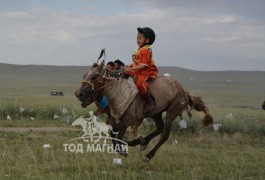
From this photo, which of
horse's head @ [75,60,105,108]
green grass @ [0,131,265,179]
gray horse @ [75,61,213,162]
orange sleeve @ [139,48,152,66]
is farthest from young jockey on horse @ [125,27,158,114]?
green grass @ [0,131,265,179]

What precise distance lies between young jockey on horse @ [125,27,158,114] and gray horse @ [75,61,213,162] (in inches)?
5.6

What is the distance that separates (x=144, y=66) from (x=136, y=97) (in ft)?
1.91

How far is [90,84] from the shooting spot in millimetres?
8328

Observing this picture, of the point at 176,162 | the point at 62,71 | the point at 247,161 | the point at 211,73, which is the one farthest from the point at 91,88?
the point at 211,73

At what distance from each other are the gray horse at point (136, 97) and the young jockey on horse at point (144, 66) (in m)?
0.14

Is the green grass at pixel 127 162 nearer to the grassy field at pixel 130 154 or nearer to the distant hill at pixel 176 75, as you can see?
the grassy field at pixel 130 154

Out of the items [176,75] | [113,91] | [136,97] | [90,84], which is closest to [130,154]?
[136,97]

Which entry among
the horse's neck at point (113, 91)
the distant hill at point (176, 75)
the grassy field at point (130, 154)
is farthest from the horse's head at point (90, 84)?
the distant hill at point (176, 75)

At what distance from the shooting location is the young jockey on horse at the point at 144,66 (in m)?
8.91

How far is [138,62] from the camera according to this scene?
29.8ft

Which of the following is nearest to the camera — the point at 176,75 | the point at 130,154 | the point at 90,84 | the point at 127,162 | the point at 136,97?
the point at 90,84

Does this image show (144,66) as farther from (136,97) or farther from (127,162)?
(127,162)

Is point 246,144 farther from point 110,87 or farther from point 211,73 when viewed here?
point 211,73

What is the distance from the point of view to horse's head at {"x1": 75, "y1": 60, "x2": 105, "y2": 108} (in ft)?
27.1
